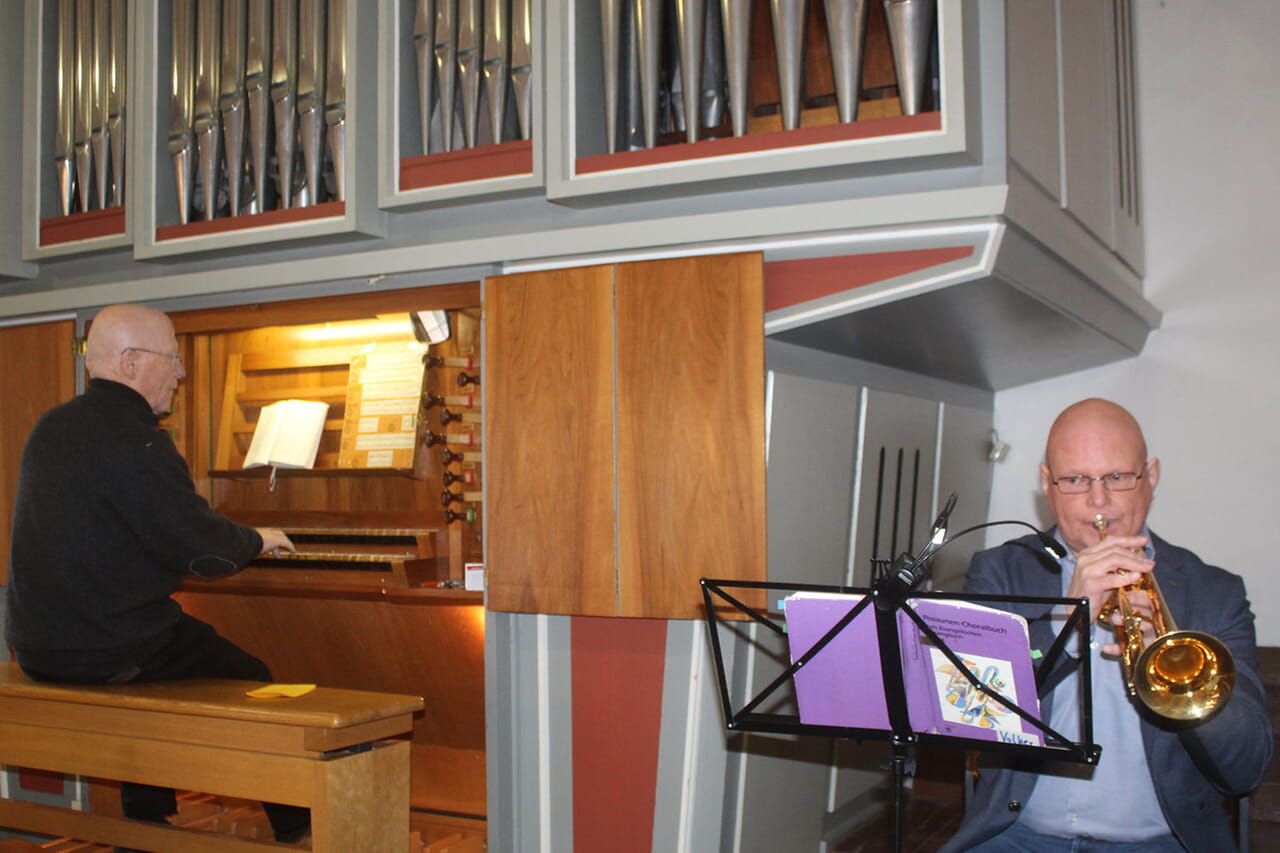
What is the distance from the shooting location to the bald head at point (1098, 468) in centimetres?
296

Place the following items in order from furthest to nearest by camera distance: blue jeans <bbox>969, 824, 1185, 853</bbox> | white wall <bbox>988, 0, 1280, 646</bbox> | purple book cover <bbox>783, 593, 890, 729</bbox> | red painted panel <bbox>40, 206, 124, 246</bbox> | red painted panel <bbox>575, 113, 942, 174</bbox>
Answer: white wall <bbox>988, 0, 1280, 646</bbox> → red painted panel <bbox>40, 206, 124, 246</bbox> → red painted panel <bbox>575, 113, 942, 174</bbox> → blue jeans <bbox>969, 824, 1185, 853</bbox> → purple book cover <bbox>783, 593, 890, 729</bbox>

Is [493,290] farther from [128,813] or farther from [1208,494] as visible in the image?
[1208,494]

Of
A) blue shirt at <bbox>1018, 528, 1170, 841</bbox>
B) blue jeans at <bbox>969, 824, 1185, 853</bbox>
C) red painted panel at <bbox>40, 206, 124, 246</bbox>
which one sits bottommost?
blue jeans at <bbox>969, 824, 1185, 853</bbox>

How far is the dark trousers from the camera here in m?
4.07

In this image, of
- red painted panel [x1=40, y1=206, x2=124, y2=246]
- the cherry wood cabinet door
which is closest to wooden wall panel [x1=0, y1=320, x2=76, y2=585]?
red painted panel [x1=40, y1=206, x2=124, y2=246]

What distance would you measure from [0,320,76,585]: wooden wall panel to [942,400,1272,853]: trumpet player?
4059 mm

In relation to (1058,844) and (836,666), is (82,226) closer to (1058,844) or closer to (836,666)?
(836,666)

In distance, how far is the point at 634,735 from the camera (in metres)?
3.82

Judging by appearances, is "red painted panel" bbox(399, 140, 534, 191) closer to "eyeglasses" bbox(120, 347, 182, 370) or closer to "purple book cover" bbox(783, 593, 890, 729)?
"eyeglasses" bbox(120, 347, 182, 370)

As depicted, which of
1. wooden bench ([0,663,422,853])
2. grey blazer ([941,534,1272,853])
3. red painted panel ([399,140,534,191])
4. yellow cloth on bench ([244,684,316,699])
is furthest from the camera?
red painted panel ([399,140,534,191])

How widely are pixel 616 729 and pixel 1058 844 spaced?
4.86 ft

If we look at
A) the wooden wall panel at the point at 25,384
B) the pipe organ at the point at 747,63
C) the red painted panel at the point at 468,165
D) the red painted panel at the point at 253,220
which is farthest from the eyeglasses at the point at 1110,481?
the wooden wall panel at the point at 25,384

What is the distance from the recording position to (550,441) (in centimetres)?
393

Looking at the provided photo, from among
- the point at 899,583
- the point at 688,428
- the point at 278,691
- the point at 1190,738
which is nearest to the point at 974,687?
the point at 899,583
